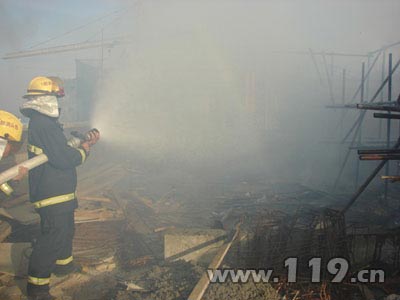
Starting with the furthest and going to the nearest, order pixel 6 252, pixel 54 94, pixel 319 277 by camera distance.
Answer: pixel 6 252 < pixel 54 94 < pixel 319 277

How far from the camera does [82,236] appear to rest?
5535 mm

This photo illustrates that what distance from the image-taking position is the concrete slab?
4598 millimetres

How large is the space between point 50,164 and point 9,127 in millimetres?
595

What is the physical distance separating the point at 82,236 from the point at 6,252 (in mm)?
1245

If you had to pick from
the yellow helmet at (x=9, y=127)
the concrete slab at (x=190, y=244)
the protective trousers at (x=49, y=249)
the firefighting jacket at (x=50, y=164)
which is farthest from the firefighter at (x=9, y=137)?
the concrete slab at (x=190, y=244)

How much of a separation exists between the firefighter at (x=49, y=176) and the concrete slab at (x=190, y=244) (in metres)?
1.36

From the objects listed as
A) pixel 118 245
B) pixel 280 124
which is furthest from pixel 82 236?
pixel 280 124

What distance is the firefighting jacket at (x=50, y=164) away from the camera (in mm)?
3848

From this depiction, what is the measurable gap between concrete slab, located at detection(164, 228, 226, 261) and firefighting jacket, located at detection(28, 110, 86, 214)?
1.49 m

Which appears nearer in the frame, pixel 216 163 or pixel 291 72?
pixel 216 163

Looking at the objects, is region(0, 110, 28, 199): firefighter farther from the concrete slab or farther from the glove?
A: the concrete slab

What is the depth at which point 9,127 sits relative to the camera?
364 centimetres

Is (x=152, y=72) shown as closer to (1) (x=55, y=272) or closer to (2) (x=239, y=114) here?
(2) (x=239, y=114)

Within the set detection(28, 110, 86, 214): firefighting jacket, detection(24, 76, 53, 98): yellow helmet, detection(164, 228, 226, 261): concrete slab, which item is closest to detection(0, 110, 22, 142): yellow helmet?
detection(28, 110, 86, 214): firefighting jacket
